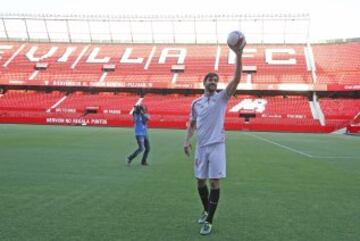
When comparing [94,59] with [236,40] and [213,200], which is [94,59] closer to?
[213,200]

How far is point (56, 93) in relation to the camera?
54594 mm

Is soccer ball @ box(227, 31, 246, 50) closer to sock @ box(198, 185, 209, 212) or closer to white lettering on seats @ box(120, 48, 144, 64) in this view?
sock @ box(198, 185, 209, 212)

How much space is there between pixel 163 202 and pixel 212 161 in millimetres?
2155

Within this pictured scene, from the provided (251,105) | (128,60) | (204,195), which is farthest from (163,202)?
(128,60)

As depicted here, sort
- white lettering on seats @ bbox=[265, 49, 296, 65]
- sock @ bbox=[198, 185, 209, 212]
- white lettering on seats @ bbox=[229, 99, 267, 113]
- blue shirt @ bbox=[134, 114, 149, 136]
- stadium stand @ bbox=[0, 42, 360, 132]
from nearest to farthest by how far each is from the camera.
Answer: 1. sock @ bbox=[198, 185, 209, 212]
2. blue shirt @ bbox=[134, 114, 149, 136]
3. stadium stand @ bbox=[0, 42, 360, 132]
4. white lettering on seats @ bbox=[229, 99, 267, 113]
5. white lettering on seats @ bbox=[265, 49, 296, 65]

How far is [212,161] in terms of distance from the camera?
19.4 feet

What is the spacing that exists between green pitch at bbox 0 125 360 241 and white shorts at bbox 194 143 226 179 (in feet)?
2.34

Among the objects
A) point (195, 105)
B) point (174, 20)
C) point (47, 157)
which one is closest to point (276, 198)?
point (195, 105)

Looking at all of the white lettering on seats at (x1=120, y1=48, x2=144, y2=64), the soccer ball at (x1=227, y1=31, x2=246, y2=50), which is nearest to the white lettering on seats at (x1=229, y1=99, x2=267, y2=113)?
the white lettering on seats at (x1=120, y1=48, x2=144, y2=64)

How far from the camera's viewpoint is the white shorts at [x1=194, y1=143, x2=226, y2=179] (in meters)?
5.91

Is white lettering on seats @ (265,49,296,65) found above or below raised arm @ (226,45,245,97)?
above

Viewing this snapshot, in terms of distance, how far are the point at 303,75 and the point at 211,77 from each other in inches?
1871

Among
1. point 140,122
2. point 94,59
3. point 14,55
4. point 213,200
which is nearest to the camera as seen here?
point 213,200

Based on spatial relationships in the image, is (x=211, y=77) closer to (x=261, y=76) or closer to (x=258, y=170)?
(x=258, y=170)
